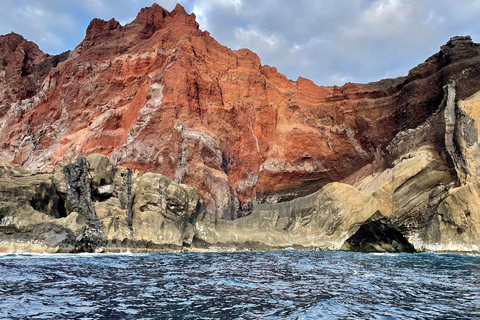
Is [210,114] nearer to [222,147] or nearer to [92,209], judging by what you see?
[222,147]

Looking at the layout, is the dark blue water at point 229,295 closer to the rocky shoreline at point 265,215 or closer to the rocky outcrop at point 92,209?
the rocky outcrop at point 92,209

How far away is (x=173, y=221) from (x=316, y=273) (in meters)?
19.9

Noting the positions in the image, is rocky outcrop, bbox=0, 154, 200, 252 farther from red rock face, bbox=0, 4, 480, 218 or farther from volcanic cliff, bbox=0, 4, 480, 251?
red rock face, bbox=0, 4, 480, 218

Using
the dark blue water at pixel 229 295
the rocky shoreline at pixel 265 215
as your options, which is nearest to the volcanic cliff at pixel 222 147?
the rocky shoreline at pixel 265 215

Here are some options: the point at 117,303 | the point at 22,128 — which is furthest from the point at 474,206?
the point at 22,128

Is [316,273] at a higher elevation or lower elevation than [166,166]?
lower

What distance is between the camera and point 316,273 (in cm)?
1493

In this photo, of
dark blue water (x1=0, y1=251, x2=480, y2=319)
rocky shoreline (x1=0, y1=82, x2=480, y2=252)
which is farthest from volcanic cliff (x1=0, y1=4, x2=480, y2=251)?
dark blue water (x1=0, y1=251, x2=480, y2=319)

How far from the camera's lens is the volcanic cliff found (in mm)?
29891

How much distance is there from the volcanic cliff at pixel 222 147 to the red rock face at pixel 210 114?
220 millimetres

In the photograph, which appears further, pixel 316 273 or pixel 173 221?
pixel 173 221

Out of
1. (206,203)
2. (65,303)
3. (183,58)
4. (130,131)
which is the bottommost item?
(65,303)

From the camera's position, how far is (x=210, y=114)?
171 feet

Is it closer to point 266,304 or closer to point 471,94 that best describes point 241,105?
point 471,94
